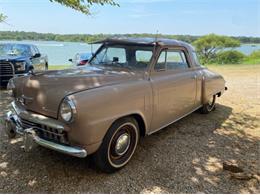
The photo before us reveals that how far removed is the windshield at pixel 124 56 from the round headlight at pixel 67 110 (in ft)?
5.16

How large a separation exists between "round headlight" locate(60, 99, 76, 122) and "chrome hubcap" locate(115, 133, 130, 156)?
2.63ft

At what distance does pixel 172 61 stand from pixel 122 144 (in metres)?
1.91

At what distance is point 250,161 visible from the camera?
3732 millimetres

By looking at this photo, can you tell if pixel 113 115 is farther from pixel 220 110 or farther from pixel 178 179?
pixel 220 110

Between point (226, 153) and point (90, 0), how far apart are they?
4239 mm

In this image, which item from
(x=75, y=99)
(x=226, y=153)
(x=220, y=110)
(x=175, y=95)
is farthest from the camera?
(x=220, y=110)

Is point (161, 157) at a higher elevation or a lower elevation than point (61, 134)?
lower

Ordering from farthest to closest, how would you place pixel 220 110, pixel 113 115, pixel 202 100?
Answer: pixel 220 110, pixel 202 100, pixel 113 115

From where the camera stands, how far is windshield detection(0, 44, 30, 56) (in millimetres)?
9539

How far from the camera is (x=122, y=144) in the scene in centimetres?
337

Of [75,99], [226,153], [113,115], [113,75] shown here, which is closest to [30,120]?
[75,99]

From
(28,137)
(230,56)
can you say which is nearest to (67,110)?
(28,137)

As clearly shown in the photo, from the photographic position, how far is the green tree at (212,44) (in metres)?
46.8

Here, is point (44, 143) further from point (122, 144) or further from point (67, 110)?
point (122, 144)
